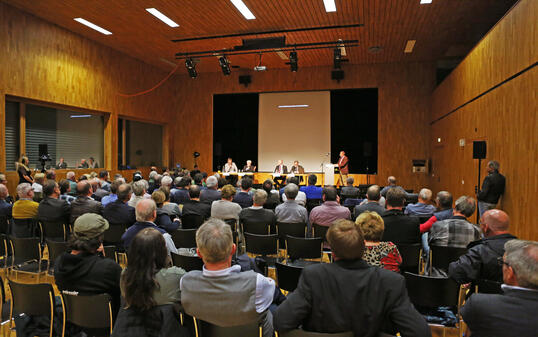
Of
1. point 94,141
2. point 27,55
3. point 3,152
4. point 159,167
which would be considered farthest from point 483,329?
point 159,167

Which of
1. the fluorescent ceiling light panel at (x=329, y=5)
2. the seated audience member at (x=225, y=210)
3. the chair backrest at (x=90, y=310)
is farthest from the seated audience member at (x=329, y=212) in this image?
the fluorescent ceiling light panel at (x=329, y=5)

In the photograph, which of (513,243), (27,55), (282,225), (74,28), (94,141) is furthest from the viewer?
(94,141)

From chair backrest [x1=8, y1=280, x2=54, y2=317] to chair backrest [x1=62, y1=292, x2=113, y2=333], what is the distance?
0.52 ft

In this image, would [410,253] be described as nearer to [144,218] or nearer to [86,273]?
[144,218]

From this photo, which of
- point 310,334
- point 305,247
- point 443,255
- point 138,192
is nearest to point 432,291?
point 443,255

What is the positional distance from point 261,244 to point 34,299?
2261 mm

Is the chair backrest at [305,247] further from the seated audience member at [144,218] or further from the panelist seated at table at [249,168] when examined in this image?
the panelist seated at table at [249,168]

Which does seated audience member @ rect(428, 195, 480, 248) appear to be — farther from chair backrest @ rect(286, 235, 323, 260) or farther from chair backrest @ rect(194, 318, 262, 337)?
chair backrest @ rect(194, 318, 262, 337)

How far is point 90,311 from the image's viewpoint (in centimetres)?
221

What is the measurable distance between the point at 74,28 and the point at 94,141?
11.8 feet

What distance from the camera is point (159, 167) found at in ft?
51.9

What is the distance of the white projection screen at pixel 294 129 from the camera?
15.1m

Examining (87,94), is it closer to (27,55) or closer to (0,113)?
(27,55)

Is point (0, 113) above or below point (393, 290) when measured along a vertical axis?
above
